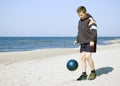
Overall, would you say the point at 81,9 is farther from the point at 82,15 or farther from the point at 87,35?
the point at 87,35

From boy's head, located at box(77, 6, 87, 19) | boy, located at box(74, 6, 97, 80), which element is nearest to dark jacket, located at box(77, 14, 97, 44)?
boy, located at box(74, 6, 97, 80)

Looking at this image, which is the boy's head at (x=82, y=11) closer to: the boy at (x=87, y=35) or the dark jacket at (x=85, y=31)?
the boy at (x=87, y=35)

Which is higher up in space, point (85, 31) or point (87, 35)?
point (85, 31)

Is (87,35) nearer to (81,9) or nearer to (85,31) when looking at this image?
(85,31)

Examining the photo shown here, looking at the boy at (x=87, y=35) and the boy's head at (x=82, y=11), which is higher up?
the boy's head at (x=82, y=11)

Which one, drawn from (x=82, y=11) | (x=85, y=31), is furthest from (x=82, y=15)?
(x=85, y=31)

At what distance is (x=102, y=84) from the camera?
6324 millimetres

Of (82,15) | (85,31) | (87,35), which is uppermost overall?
(82,15)

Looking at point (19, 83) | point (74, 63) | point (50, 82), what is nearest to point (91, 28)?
point (74, 63)

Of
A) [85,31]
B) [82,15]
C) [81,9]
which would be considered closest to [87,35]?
[85,31]

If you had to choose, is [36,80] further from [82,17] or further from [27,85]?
[82,17]

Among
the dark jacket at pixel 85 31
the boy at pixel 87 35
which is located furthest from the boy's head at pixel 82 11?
the dark jacket at pixel 85 31

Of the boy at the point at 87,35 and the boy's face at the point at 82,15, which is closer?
the boy at the point at 87,35

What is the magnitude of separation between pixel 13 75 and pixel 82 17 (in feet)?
10.8
